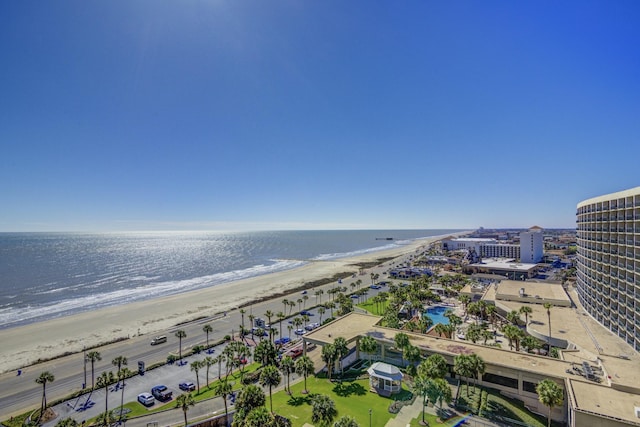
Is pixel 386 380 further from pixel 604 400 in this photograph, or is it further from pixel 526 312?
pixel 526 312

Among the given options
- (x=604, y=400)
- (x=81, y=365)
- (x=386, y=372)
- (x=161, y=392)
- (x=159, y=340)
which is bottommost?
(x=81, y=365)

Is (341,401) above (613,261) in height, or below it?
below

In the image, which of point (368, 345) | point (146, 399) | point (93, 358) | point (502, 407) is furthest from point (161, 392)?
point (502, 407)

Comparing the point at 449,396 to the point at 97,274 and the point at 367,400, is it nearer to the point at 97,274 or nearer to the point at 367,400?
the point at 367,400

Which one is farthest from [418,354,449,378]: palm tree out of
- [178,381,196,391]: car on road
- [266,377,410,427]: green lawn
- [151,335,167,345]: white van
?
[151,335,167,345]: white van

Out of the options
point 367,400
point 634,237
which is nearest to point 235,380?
point 367,400
